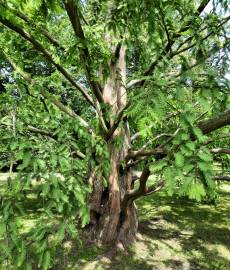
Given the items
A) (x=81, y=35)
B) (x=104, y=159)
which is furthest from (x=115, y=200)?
(x=81, y=35)

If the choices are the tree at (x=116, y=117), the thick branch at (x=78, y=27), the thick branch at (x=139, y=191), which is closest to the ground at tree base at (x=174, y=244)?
the tree at (x=116, y=117)

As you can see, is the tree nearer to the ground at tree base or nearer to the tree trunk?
the tree trunk

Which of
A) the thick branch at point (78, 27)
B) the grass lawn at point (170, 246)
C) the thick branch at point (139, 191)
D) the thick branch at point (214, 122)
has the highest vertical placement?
the thick branch at point (78, 27)

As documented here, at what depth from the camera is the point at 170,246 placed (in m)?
7.50

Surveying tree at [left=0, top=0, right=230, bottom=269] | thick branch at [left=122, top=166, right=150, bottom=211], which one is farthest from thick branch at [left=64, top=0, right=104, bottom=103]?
thick branch at [left=122, top=166, right=150, bottom=211]

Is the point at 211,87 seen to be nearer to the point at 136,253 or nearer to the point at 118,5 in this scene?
the point at 118,5

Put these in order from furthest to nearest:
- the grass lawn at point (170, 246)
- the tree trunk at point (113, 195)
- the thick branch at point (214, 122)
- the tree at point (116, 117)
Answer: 1. the tree trunk at point (113, 195)
2. the grass lawn at point (170, 246)
3. the thick branch at point (214, 122)
4. the tree at point (116, 117)

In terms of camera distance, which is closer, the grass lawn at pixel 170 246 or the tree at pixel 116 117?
the tree at pixel 116 117

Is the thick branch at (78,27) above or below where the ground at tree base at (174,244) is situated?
above

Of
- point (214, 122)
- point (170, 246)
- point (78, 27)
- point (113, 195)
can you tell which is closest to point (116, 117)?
point (113, 195)

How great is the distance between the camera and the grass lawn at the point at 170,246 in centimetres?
646

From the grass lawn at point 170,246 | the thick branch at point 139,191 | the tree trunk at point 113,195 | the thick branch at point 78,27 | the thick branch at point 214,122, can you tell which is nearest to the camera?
the thick branch at point 214,122

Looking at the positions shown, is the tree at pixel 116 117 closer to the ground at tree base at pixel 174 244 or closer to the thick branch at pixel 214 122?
the thick branch at pixel 214 122

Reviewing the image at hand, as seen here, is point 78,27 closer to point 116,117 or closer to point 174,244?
point 116,117
